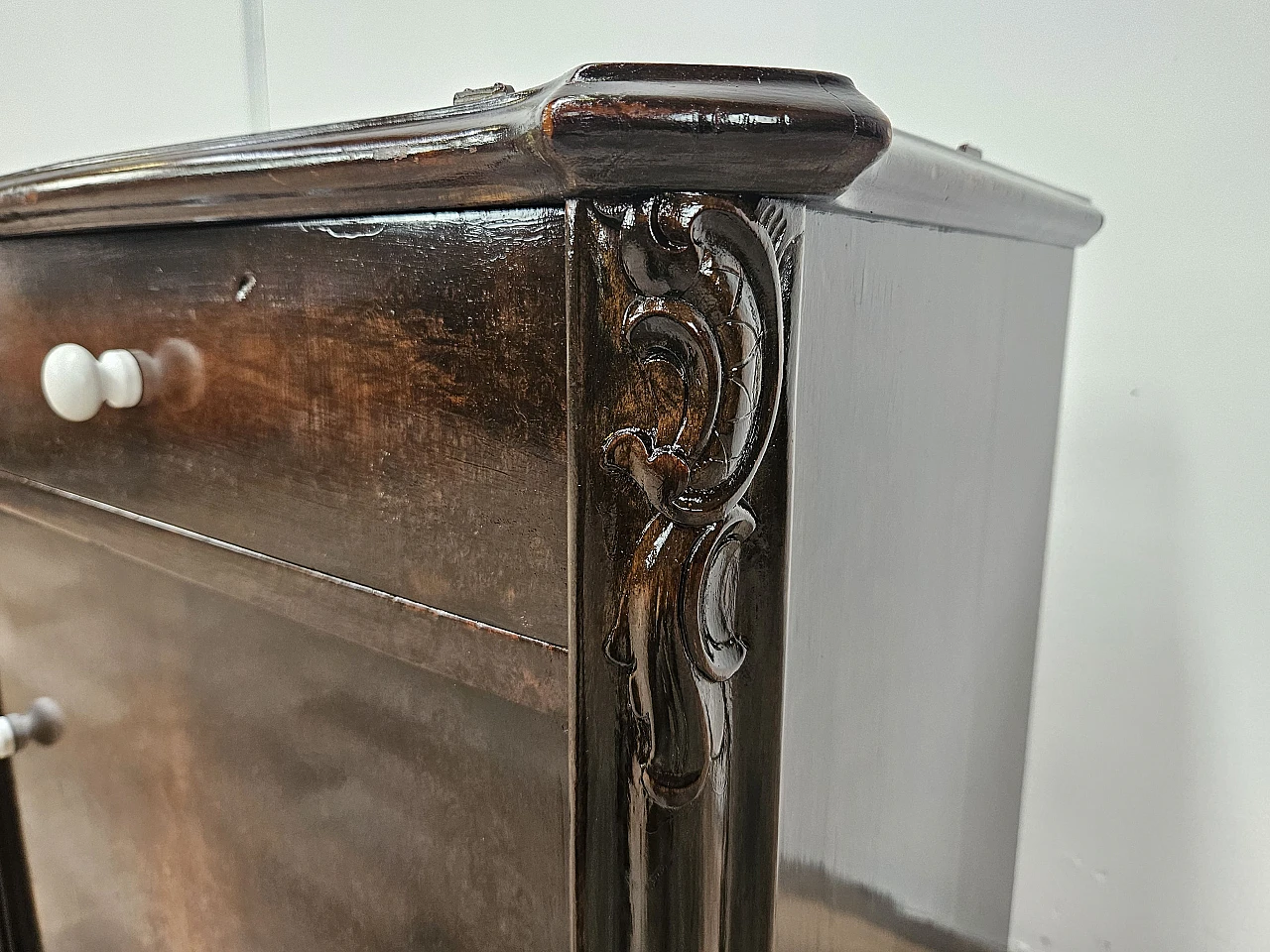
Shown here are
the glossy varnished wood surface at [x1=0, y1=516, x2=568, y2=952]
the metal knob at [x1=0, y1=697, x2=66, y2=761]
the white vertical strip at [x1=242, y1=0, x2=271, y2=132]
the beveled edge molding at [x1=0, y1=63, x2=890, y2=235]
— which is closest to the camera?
the beveled edge molding at [x1=0, y1=63, x2=890, y2=235]

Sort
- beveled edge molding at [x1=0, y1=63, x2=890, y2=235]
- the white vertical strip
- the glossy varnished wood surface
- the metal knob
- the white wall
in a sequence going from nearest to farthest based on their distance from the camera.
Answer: beveled edge molding at [x1=0, y1=63, x2=890, y2=235] → the glossy varnished wood surface → the metal knob → the white wall → the white vertical strip

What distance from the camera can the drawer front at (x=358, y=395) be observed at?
263 mm

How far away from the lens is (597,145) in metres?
0.21

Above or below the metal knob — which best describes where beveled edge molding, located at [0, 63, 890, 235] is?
above

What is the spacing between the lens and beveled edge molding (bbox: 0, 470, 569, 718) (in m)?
0.29

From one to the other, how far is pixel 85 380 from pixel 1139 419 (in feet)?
2.16

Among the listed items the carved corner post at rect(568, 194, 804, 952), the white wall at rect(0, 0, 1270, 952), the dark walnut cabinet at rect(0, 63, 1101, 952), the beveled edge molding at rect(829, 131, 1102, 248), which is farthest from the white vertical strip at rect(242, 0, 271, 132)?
the carved corner post at rect(568, 194, 804, 952)

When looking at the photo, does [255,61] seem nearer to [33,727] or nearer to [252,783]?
[33,727]

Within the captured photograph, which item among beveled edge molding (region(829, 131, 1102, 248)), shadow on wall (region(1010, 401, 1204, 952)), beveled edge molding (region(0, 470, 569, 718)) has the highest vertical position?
beveled edge molding (region(829, 131, 1102, 248))

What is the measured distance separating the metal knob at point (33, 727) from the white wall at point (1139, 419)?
68 centimetres

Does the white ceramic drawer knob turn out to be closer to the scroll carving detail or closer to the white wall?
the scroll carving detail

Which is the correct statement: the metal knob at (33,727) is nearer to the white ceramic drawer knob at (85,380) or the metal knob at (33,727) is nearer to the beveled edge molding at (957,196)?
the white ceramic drawer knob at (85,380)

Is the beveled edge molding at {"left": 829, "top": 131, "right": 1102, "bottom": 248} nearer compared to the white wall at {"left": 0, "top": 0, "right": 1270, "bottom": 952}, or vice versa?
the beveled edge molding at {"left": 829, "top": 131, "right": 1102, "bottom": 248}

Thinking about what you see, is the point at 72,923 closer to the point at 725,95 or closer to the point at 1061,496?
the point at 725,95
